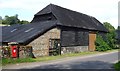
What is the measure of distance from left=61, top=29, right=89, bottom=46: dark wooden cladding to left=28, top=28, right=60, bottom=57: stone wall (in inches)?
94.2

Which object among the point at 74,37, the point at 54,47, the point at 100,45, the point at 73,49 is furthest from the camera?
the point at 100,45

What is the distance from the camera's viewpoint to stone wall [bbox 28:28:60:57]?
74.8 ft

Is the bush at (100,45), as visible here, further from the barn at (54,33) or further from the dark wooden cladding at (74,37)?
the dark wooden cladding at (74,37)

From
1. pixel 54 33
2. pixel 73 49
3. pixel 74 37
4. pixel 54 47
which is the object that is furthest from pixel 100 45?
pixel 54 47

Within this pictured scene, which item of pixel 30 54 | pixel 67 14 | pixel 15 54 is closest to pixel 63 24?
pixel 67 14

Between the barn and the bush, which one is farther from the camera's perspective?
the bush

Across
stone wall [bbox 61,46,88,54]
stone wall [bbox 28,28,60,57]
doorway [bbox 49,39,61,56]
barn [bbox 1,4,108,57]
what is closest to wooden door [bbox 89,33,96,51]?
barn [bbox 1,4,108,57]

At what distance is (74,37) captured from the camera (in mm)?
29906

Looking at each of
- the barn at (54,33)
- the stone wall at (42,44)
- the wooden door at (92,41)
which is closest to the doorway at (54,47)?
the barn at (54,33)

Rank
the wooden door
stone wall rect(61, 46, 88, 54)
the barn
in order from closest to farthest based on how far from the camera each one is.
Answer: the barn < stone wall rect(61, 46, 88, 54) < the wooden door

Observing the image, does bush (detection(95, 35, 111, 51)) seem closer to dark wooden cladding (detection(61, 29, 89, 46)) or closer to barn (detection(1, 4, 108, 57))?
barn (detection(1, 4, 108, 57))

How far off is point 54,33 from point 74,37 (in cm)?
488

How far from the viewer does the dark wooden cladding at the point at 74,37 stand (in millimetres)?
27880

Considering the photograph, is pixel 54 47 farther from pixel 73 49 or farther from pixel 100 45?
pixel 100 45
